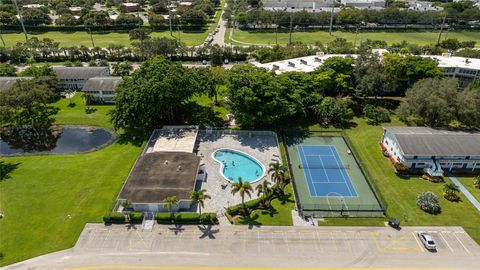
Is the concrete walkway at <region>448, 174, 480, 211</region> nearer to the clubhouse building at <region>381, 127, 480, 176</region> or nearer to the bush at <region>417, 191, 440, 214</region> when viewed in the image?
the clubhouse building at <region>381, 127, 480, 176</region>

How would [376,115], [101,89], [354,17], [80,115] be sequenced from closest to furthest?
[376,115] → [80,115] → [101,89] → [354,17]

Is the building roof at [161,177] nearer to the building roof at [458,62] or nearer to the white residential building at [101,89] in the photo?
the white residential building at [101,89]

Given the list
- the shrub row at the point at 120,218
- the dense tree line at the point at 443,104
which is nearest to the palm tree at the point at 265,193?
the shrub row at the point at 120,218

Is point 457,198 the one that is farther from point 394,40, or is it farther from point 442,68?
point 394,40

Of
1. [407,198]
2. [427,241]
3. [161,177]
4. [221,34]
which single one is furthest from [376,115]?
[221,34]

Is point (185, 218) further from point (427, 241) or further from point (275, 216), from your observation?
point (427, 241)

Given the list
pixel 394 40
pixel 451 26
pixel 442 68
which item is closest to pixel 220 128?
pixel 442 68

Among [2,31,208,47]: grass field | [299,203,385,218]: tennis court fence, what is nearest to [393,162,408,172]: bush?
[299,203,385,218]: tennis court fence
